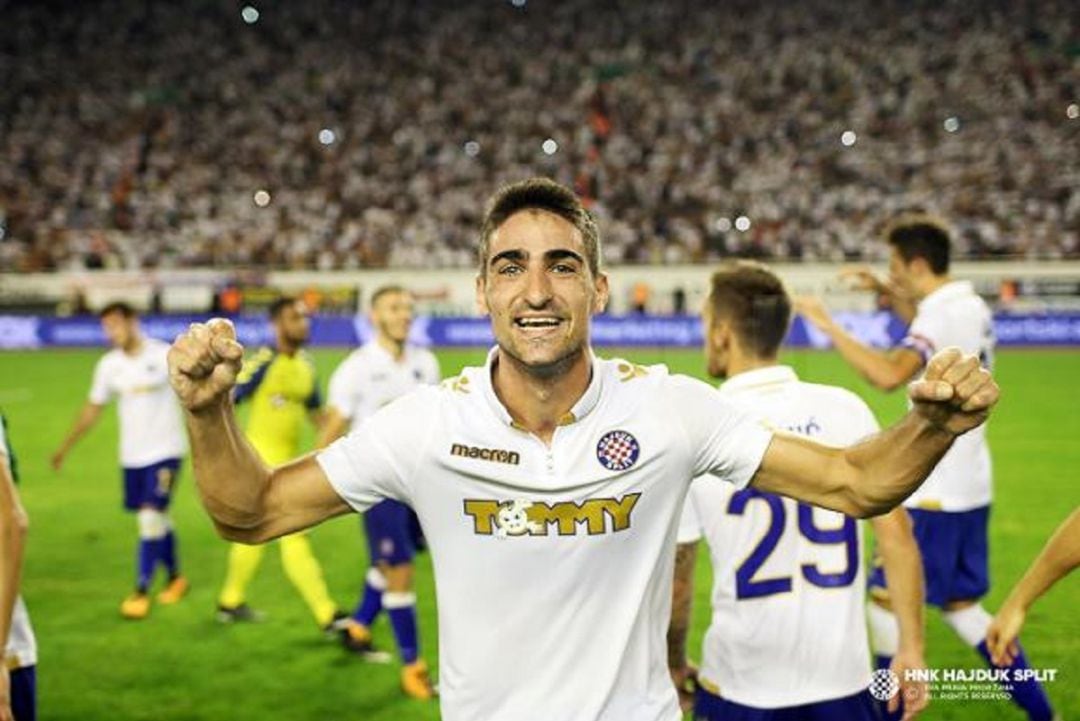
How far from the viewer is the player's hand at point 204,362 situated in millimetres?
2357

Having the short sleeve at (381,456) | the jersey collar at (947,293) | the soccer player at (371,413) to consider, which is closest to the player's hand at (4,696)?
the short sleeve at (381,456)

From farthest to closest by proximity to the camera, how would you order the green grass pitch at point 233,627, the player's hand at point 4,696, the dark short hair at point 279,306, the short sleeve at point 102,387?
the short sleeve at point 102,387, the dark short hair at point 279,306, the green grass pitch at point 233,627, the player's hand at point 4,696

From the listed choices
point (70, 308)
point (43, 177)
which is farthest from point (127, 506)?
point (43, 177)

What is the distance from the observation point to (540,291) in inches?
101

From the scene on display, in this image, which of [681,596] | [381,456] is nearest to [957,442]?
[681,596]

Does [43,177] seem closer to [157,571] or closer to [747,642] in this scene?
[157,571]

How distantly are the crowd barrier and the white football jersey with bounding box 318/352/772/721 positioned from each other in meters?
19.7

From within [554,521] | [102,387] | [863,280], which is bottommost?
[554,521]

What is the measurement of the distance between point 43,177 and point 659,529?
4138 centimetres

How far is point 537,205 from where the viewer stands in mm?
2648

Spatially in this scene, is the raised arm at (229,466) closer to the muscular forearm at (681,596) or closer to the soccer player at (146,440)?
the muscular forearm at (681,596)

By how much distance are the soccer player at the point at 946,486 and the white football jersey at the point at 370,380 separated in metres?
2.92

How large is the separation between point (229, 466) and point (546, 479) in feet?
2.45

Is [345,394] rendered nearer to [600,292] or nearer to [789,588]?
[789,588]
